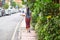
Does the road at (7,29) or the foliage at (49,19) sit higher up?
the foliage at (49,19)

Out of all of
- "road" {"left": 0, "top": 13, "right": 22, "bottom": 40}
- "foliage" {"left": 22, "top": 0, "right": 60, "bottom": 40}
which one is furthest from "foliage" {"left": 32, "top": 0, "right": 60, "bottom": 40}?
"road" {"left": 0, "top": 13, "right": 22, "bottom": 40}

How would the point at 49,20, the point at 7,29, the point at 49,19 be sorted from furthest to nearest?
the point at 7,29, the point at 49,19, the point at 49,20

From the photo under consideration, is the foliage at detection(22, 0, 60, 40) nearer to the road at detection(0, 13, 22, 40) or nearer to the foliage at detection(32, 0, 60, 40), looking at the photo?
the foliage at detection(32, 0, 60, 40)

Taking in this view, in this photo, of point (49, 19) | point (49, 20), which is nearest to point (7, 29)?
point (49, 19)

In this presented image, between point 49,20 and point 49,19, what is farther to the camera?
point 49,19

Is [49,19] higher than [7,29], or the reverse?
[49,19]

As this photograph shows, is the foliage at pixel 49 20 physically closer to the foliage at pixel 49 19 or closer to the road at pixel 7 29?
the foliage at pixel 49 19

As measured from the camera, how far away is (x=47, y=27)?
704 cm

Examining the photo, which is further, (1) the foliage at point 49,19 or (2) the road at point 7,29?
(2) the road at point 7,29

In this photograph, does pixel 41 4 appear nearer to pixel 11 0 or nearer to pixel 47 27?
pixel 47 27

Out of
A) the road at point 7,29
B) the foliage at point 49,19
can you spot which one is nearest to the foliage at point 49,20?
the foliage at point 49,19

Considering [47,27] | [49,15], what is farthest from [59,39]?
[49,15]

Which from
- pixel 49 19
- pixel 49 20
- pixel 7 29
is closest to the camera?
pixel 49 20

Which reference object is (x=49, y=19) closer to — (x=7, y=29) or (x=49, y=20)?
(x=49, y=20)
